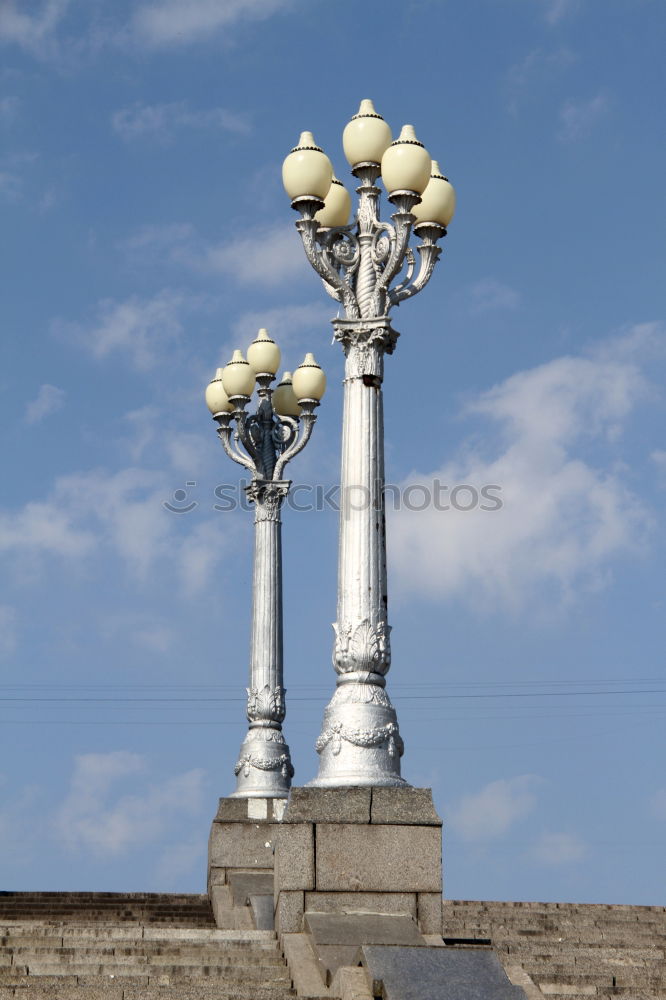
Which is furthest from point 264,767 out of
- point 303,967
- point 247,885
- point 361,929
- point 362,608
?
point 303,967

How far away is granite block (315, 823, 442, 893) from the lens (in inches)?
666

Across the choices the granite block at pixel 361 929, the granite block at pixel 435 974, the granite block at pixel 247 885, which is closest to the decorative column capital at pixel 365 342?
the granite block at pixel 361 929

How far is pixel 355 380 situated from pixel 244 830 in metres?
10.0

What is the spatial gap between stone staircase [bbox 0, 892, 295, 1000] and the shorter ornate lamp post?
28.8ft

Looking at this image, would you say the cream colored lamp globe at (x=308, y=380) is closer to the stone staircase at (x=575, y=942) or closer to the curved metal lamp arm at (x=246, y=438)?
the curved metal lamp arm at (x=246, y=438)

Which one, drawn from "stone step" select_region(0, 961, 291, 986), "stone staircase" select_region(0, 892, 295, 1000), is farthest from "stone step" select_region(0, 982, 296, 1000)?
"stone step" select_region(0, 961, 291, 986)

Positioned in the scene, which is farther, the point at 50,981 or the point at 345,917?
the point at 345,917

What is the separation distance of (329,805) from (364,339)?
5.08m

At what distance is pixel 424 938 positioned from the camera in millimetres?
16344

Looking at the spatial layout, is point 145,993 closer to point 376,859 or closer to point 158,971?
point 158,971

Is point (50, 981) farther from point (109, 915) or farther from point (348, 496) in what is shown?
point (109, 915)

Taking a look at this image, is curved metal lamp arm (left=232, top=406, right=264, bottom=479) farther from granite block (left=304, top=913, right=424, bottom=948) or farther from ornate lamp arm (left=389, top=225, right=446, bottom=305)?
granite block (left=304, top=913, right=424, bottom=948)

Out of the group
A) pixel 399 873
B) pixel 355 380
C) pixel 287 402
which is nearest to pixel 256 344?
pixel 287 402

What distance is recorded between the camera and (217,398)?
2820cm
